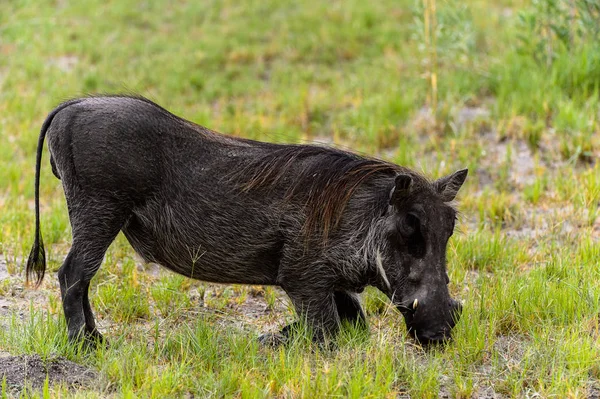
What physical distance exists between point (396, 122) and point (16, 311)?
4410mm

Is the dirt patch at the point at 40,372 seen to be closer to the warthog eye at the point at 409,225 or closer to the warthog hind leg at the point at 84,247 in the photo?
the warthog hind leg at the point at 84,247

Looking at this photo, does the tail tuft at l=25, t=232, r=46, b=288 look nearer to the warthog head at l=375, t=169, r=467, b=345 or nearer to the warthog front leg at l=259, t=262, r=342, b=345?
the warthog front leg at l=259, t=262, r=342, b=345

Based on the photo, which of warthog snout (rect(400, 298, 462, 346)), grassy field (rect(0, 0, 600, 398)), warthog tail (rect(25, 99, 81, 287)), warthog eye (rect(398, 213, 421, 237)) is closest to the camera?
grassy field (rect(0, 0, 600, 398))

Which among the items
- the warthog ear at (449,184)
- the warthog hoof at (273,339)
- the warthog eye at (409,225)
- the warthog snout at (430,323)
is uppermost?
the warthog ear at (449,184)

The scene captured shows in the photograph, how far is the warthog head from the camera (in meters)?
4.08

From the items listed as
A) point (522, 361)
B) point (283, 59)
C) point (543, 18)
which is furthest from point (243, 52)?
point (522, 361)

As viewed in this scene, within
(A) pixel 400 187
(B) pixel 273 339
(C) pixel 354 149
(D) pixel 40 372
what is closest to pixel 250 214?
(B) pixel 273 339

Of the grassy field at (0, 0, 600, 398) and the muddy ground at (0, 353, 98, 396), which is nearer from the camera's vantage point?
the muddy ground at (0, 353, 98, 396)

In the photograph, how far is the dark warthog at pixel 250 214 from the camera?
4.18m

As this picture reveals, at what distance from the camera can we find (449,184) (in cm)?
438

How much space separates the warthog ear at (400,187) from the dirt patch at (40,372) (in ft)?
5.26

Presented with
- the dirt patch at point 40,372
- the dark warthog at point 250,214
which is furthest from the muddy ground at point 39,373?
the dark warthog at point 250,214

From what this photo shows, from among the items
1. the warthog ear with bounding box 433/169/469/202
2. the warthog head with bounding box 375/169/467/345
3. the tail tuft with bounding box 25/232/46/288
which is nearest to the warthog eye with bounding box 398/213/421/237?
the warthog head with bounding box 375/169/467/345

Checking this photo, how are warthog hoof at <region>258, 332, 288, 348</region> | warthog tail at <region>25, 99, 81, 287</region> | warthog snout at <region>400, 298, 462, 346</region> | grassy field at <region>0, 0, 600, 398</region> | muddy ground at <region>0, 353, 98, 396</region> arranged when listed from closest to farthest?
muddy ground at <region>0, 353, 98, 396</region>
grassy field at <region>0, 0, 600, 398</region>
warthog snout at <region>400, 298, 462, 346</region>
warthog hoof at <region>258, 332, 288, 348</region>
warthog tail at <region>25, 99, 81, 287</region>
